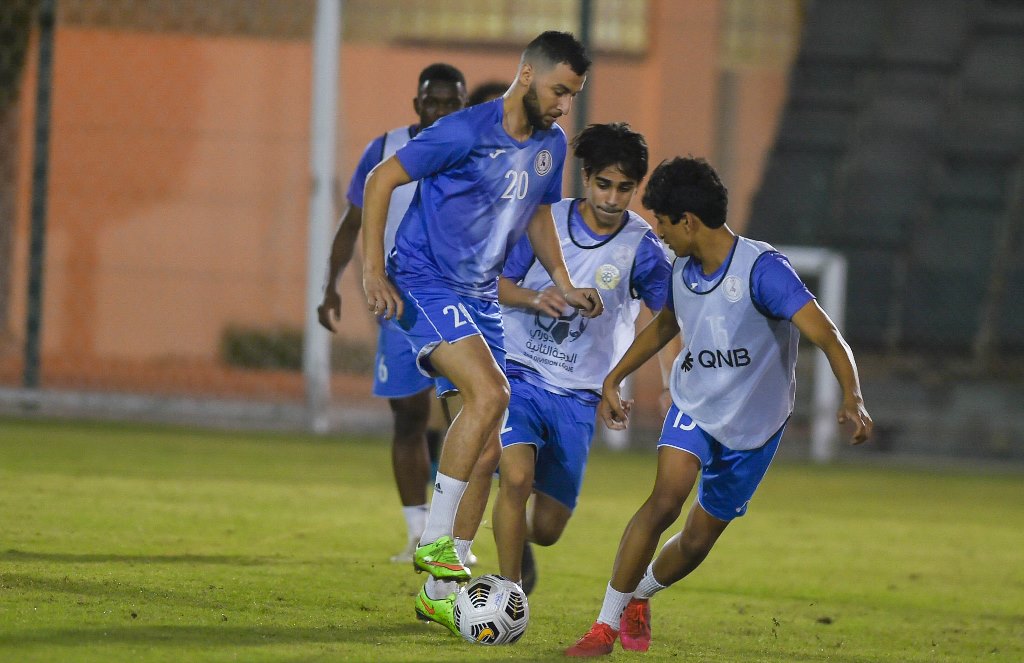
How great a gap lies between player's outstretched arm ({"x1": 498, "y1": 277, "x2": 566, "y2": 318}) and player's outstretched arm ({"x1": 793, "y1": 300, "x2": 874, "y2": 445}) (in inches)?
34.5

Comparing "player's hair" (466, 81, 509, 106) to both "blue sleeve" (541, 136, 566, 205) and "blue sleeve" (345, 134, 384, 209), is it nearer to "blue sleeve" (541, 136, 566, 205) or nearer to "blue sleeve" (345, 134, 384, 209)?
"blue sleeve" (345, 134, 384, 209)

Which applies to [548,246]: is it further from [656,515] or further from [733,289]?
[656,515]

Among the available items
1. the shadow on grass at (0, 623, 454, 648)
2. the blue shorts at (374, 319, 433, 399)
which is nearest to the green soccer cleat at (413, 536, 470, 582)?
the shadow on grass at (0, 623, 454, 648)

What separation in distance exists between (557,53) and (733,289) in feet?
3.23

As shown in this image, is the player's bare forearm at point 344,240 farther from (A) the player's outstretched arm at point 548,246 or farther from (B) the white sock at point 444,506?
(B) the white sock at point 444,506

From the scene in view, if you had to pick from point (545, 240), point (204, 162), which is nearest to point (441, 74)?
point (545, 240)

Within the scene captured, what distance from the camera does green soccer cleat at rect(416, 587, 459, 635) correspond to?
4.59 metres

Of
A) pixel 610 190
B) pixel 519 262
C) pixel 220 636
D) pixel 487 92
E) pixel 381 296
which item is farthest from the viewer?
pixel 487 92

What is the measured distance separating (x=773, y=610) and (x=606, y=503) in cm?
319

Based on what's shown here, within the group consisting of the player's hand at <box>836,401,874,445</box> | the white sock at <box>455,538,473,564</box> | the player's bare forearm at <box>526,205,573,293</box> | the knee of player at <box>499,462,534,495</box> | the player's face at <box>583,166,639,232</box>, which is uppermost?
the player's face at <box>583,166,639,232</box>

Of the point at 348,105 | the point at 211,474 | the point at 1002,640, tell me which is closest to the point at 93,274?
the point at 348,105

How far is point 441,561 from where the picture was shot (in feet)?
15.0

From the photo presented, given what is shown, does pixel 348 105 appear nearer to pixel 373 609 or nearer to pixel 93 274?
pixel 93 274

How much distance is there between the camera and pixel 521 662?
13.7ft
